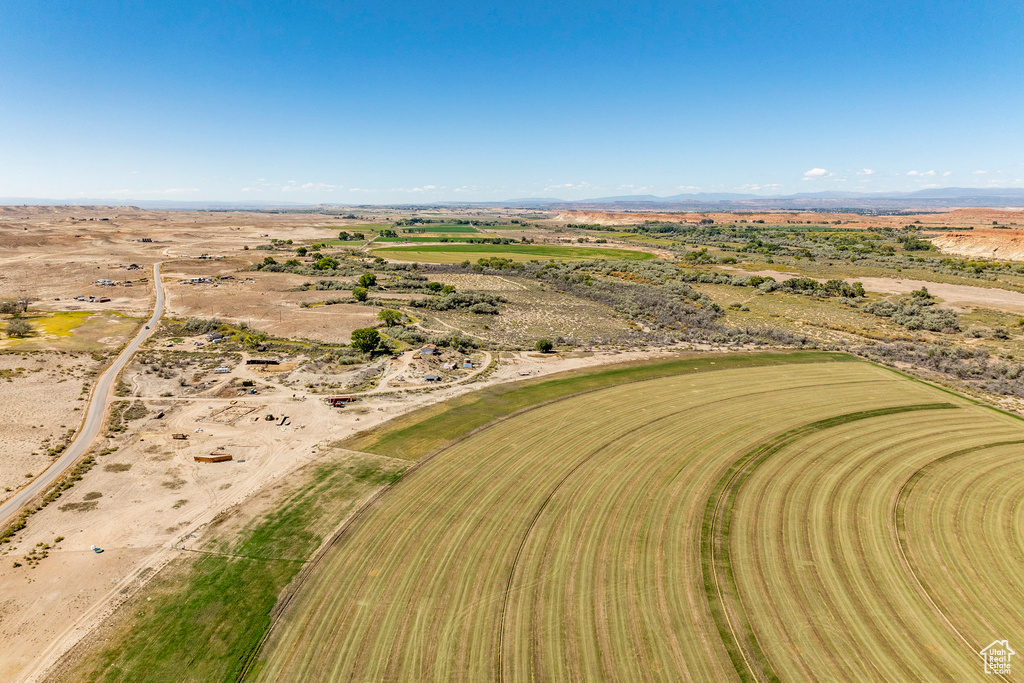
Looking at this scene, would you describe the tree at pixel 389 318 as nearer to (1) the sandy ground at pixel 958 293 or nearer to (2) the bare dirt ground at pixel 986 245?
(1) the sandy ground at pixel 958 293

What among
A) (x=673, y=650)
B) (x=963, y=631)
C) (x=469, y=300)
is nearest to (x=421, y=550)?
(x=673, y=650)

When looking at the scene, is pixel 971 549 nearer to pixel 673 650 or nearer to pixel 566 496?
pixel 673 650

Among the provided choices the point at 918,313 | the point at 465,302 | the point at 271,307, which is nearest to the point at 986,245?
the point at 918,313

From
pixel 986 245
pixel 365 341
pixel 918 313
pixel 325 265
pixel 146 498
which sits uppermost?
pixel 986 245

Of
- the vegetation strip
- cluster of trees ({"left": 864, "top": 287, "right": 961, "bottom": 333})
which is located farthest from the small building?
cluster of trees ({"left": 864, "top": 287, "right": 961, "bottom": 333})

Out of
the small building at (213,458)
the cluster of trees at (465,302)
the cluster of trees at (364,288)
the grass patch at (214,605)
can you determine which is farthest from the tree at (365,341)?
the cluster of trees at (364,288)

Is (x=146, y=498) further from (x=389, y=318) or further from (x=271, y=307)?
(x=271, y=307)
